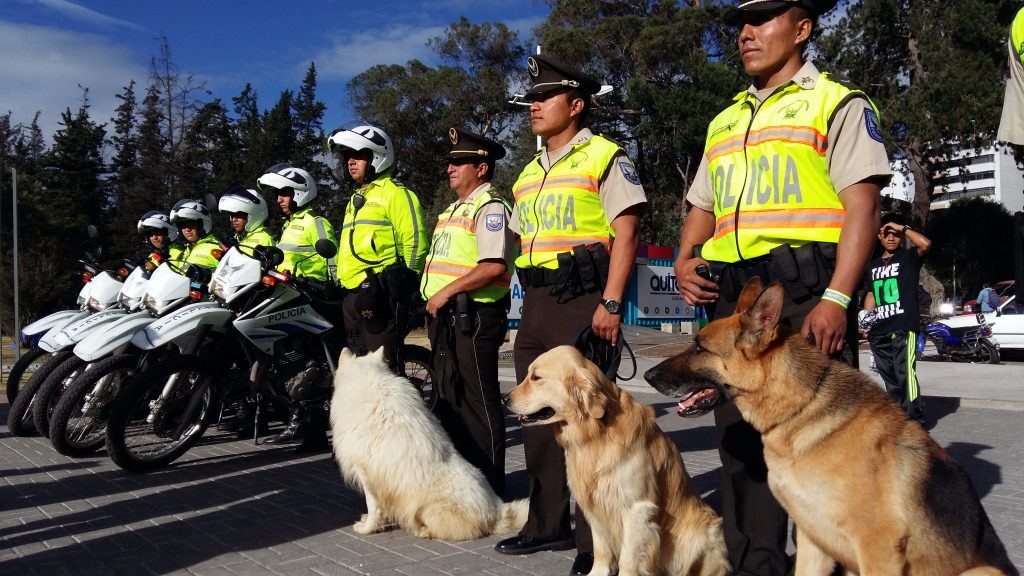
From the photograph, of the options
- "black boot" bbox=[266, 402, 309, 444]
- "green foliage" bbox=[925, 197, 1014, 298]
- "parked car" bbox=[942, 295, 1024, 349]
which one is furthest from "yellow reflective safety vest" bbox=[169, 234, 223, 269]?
"green foliage" bbox=[925, 197, 1014, 298]

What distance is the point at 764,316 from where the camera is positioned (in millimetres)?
2682

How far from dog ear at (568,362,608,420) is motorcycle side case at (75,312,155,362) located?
4.63 m

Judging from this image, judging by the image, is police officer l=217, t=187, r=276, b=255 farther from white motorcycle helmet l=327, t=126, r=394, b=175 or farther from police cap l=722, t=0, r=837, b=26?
police cap l=722, t=0, r=837, b=26

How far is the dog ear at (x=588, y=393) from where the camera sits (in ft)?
10.6

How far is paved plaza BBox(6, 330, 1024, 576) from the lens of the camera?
390 cm

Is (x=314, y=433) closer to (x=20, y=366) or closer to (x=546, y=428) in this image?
(x=546, y=428)

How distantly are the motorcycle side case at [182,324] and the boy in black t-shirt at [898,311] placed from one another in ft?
20.0

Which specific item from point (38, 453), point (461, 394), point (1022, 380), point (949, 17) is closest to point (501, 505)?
point (461, 394)

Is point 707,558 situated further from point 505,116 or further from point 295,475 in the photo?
point 505,116

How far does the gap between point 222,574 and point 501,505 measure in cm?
150

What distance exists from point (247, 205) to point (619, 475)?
574cm

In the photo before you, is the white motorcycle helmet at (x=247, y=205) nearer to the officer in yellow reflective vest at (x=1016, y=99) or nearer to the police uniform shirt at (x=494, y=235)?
the police uniform shirt at (x=494, y=235)

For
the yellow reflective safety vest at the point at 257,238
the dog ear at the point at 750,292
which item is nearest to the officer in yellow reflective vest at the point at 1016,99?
the dog ear at the point at 750,292

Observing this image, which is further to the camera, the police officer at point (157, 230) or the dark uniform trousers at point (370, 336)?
the police officer at point (157, 230)
